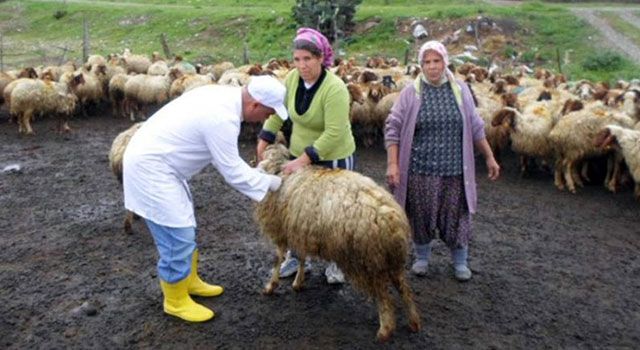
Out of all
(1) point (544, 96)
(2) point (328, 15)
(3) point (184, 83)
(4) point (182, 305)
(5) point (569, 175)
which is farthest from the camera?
(2) point (328, 15)

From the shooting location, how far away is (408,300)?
14.3 ft

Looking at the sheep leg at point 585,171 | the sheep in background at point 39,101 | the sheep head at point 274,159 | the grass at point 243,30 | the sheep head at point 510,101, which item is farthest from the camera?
the grass at point 243,30

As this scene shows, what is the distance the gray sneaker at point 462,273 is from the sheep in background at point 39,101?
9.01m

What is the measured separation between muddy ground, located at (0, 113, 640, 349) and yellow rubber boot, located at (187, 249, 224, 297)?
0.07 m

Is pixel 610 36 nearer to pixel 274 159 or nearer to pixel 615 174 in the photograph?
pixel 615 174

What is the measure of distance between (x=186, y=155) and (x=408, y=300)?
6.37 ft

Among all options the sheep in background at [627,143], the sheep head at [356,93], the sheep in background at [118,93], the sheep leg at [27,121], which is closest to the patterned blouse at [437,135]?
the sheep in background at [627,143]

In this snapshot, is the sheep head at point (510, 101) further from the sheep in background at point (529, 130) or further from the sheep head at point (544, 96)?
the sheep in background at point (529, 130)

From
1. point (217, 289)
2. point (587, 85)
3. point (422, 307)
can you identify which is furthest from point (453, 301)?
point (587, 85)

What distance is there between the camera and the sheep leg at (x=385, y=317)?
4250mm

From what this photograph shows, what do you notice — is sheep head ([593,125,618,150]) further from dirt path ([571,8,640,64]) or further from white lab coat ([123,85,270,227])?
dirt path ([571,8,640,64])

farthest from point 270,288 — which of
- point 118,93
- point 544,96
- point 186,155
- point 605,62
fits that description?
point 605,62

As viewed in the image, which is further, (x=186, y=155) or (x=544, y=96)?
(x=544, y=96)

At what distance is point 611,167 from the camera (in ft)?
28.3
